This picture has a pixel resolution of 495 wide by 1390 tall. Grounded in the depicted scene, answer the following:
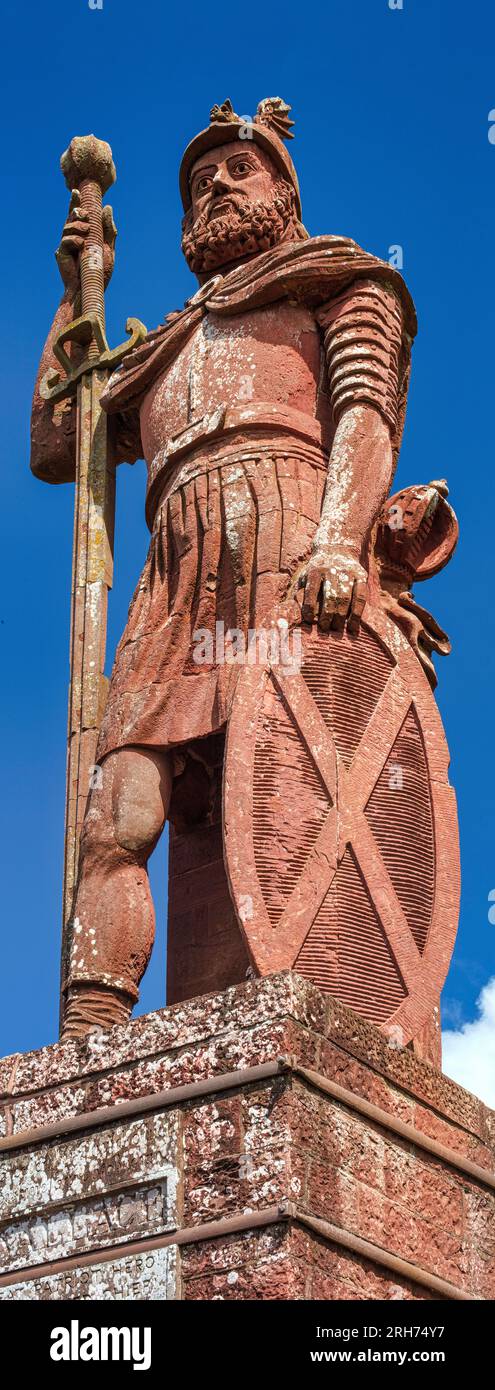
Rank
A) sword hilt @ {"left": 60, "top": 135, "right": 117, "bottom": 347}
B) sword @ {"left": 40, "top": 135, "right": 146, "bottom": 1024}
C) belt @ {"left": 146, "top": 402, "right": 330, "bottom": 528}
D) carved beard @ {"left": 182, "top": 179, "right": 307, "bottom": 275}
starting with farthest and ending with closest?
sword hilt @ {"left": 60, "top": 135, "right": 117, "bottom": 347}, carved beard @ {"left": 182, "top": 179, "right": 307, "bottom": 275}, sword @ {"left": 40, "top": 135, "right": 146, "bottom": 1024}, belt @ {"left": 146, "top": 402, "right": 330, "bottom": 528}

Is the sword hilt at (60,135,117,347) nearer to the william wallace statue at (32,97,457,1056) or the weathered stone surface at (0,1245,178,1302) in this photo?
the william wallace statue at (32,97,457,1056)

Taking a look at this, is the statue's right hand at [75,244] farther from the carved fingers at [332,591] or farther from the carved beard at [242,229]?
the carved fingers at [332,591]

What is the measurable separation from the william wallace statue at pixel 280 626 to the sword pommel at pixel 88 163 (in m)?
1.19

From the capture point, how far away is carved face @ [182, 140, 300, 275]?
36.5 feet

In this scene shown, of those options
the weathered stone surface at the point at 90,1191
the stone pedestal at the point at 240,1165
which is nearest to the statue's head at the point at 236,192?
the stone pedestal at the point at 240,1165

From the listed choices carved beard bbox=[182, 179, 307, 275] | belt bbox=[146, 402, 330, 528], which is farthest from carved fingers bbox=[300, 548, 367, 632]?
carved beard bbox=[182, 179, 307, 275]

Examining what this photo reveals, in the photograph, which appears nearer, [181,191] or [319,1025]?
[319,1025]

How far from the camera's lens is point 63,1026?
948cm

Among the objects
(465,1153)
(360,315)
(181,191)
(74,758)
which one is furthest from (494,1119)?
(181,191)

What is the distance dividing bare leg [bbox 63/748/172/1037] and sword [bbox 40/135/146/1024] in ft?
0.78

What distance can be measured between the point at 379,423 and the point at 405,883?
2.09m

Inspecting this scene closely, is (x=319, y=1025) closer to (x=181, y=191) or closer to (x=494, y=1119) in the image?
(x=494, y=1119)

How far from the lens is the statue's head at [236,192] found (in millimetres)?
11148

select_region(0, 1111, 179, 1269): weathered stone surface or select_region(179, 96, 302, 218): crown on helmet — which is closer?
select_region(0, 1111, 179, 1269): weathered stone surface
